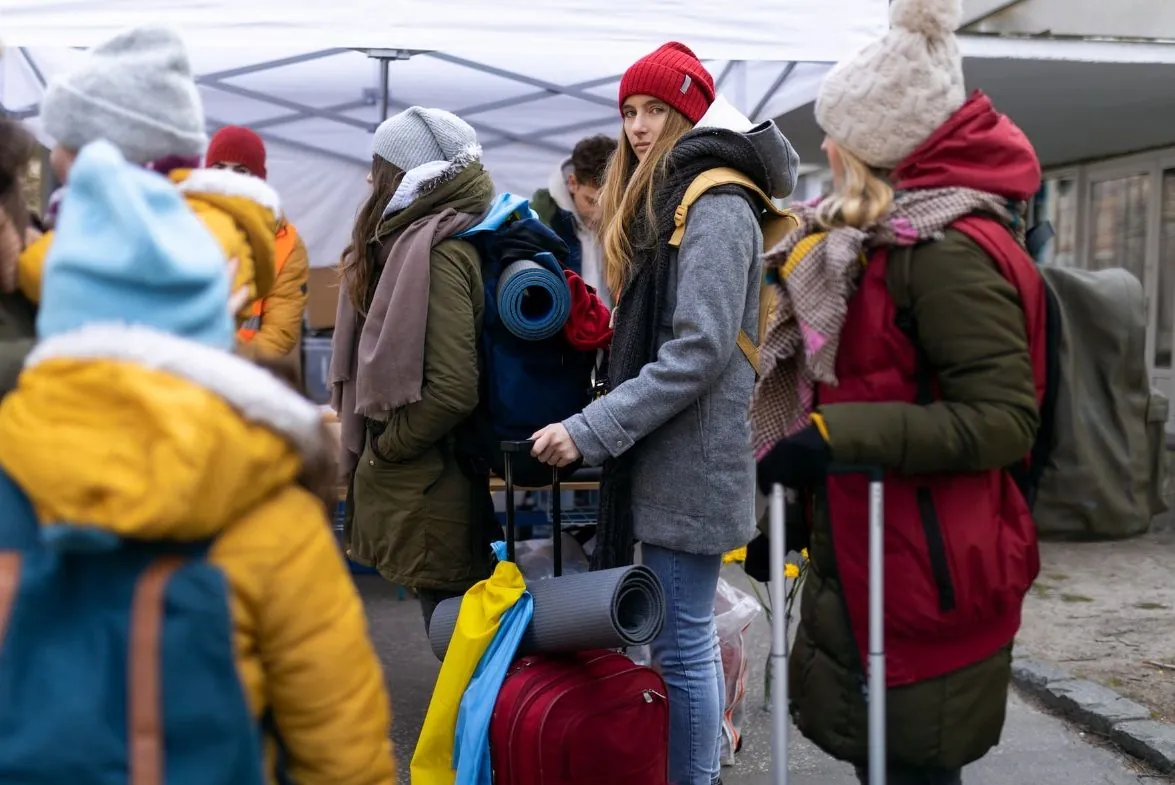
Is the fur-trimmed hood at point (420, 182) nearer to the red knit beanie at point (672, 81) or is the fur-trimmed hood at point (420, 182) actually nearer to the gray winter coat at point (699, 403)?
the red knit beanie at point (672, 81)

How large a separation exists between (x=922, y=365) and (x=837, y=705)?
0.63 m

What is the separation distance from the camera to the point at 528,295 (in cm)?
314

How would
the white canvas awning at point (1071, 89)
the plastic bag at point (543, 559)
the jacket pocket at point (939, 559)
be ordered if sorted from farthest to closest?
the white canvas awning at point (1071, 89) < the plastic bag at point (543, 559) < the jacket pocket at point (939, 559)

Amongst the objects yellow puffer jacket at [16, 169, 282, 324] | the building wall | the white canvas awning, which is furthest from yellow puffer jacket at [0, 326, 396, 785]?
the building wall

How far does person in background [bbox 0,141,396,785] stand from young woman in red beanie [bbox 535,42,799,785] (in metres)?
1.26

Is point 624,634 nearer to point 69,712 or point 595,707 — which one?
point 595,707

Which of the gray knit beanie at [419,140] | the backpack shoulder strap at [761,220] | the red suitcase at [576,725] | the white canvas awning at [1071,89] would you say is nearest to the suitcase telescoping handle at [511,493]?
the red suitcase at [576,725]

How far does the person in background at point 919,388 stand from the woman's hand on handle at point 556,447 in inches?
28.4

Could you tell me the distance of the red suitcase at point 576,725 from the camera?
2.61 meters

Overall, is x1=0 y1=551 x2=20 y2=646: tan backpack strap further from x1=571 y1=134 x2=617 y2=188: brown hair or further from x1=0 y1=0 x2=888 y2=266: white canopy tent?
x1=571 y1=134 x2=617 y2=188: brown hair

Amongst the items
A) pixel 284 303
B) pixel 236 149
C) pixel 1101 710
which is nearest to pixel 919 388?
pixel 1101 710

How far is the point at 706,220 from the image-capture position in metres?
2.70

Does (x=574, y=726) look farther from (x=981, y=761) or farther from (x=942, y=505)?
(x=981, y=761)

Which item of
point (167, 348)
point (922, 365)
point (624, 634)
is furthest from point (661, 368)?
point (167, 348)
